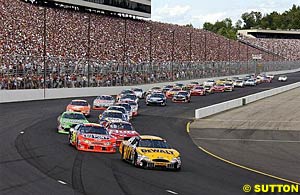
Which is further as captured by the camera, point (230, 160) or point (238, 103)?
point (238, 103)

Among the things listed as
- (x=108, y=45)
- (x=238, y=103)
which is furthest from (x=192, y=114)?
(x=108, y=45)

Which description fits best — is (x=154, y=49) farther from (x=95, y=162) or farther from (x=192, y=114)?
(x=95, y=162)

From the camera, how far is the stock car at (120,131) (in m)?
31.0

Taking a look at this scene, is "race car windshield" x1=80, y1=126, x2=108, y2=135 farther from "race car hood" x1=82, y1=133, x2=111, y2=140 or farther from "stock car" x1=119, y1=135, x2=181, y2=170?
"stock car" x1=119, y1=135, x2=181, y2=170

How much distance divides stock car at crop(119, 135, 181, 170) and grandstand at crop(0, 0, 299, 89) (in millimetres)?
32825

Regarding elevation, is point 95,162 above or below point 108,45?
below

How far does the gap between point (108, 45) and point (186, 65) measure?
1753cm

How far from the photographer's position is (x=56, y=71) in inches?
2547

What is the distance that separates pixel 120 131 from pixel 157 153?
8.04m

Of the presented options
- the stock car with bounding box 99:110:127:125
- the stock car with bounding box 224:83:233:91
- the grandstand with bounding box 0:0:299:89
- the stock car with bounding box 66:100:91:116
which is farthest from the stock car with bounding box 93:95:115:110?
the stock car with bounding box 224:83:233:91

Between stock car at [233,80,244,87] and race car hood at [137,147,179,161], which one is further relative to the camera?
stock car at [233,80,244,87]

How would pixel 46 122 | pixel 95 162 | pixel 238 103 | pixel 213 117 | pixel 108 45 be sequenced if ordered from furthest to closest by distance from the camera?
pixel 108 45, pixel 238 103, pixel 213 117, pixel 46 122, pixel 95 162

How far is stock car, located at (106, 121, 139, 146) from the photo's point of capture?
102 ft

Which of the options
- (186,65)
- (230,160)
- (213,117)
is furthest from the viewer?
(186,65)
